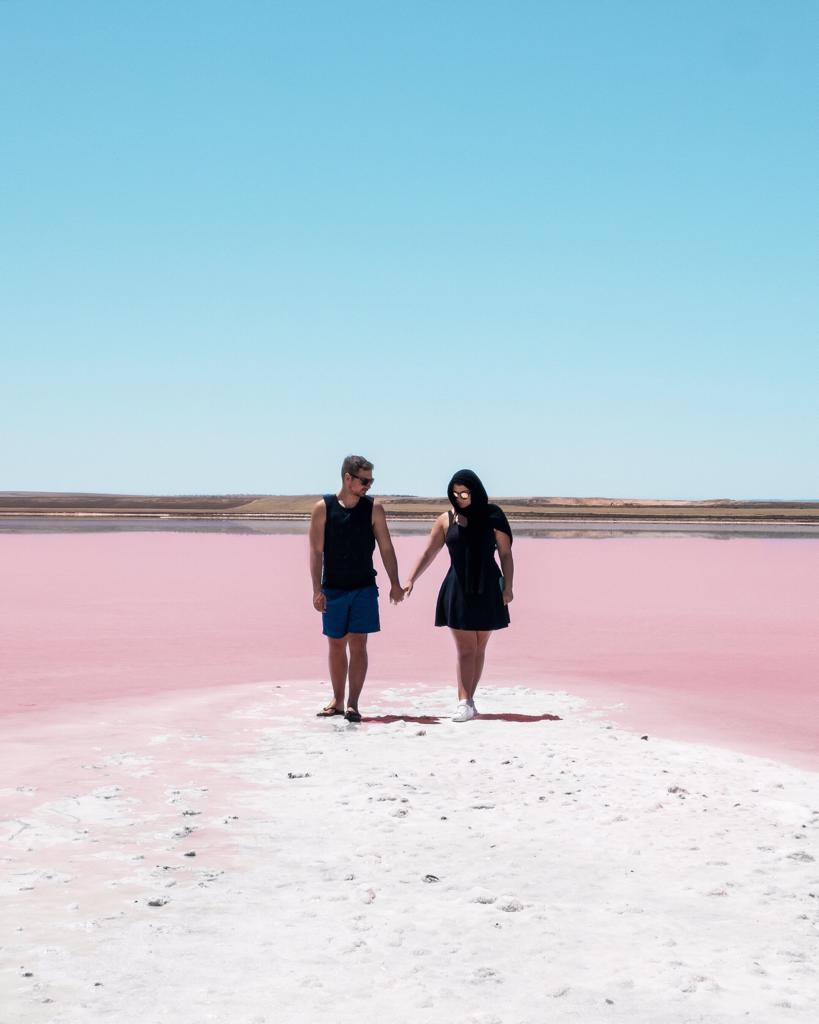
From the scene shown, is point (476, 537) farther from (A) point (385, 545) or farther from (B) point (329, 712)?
(B) point (329, 712)

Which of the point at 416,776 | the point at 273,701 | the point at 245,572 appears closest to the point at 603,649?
the point at 273,701

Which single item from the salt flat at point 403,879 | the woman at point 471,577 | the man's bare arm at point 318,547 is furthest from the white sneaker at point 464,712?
the man's bare arm at point 318,547

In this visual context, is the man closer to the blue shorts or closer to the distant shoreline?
the blue shorts

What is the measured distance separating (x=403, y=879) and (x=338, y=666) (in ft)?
12.0

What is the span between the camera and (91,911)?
4.23m

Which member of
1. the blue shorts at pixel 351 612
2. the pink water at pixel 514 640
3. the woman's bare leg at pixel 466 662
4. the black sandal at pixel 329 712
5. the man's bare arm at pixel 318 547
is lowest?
the pink water at pixel 514 640

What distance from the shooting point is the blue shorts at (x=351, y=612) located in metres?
8.09

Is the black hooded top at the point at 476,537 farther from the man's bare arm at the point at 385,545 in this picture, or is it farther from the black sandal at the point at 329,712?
the black sandal at the point at 329,712

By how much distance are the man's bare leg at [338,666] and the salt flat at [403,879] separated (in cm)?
73

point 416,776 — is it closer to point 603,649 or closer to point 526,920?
point 526,920

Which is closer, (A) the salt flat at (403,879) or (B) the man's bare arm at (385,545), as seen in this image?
(A) the salt flat at (403,879)

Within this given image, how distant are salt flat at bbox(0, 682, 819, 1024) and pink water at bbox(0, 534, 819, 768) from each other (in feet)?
5.63

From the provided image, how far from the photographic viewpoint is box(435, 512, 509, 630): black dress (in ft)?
27.2

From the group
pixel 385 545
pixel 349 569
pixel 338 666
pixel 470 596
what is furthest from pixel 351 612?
pixel 470 596
